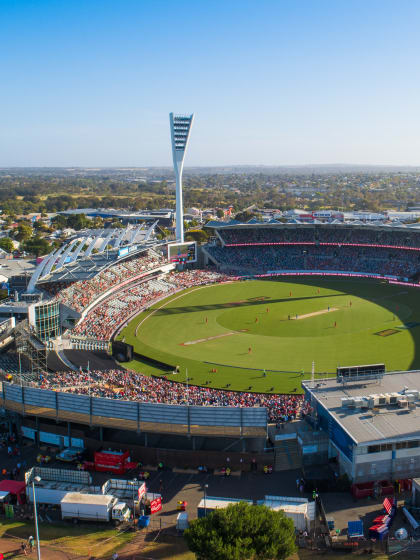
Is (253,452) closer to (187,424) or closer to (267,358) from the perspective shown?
(187,424)

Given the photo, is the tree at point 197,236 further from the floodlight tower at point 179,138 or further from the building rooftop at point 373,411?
the building rooftop at point 373,411

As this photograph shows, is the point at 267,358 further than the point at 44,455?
Yes

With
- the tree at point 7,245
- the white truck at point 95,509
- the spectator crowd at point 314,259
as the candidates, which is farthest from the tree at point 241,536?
the tree at point 7,245

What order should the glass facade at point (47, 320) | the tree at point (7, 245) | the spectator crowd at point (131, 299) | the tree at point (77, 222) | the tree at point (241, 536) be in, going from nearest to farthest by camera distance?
the tree at point (241, 536) → the glass facade at point (47, 320) → the spectator crowd at point (131, 299) → the tree at point (7, 245) → the tree at point (77, 222)

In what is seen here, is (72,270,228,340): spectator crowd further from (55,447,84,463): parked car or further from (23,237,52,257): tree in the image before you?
(23,237,52,257): tree

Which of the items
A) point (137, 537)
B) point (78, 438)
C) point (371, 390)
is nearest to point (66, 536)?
point (137, 537)

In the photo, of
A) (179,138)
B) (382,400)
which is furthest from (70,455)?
(179,138)

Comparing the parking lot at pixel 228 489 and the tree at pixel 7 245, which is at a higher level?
the tree at pixel 7 245
